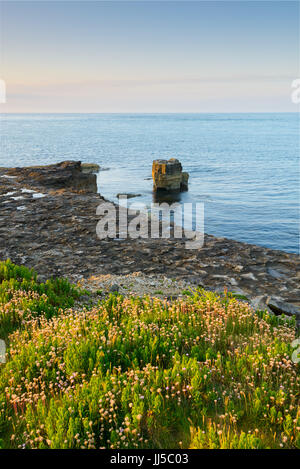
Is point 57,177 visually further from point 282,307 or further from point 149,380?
point 149,380

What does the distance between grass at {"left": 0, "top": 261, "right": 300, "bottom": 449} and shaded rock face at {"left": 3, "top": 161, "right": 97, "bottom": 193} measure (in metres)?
13.5

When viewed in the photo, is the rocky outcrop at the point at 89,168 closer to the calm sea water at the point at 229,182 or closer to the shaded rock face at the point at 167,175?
the calm sea water at the point at 229,182

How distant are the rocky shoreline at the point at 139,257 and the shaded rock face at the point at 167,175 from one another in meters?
39.9

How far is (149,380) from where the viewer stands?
4.42m

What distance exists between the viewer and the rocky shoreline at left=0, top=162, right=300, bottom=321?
8875 mm

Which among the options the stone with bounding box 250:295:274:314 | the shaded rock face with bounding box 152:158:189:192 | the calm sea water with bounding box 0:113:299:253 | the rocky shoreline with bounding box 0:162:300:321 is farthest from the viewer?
the shaded rock face with bounding box 152:158:189:192

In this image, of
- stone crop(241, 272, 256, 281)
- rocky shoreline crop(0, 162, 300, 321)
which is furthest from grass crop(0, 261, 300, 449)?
stone crop(241, 272, 256, 281)

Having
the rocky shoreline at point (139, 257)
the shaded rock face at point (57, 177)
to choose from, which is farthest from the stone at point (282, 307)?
the shaded rock face at point (57, 177)

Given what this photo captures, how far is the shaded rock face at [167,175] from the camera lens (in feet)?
175

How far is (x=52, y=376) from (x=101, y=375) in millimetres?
748

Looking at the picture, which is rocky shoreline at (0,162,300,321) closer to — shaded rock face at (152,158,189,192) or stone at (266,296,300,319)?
stone at (266,296,300,319)

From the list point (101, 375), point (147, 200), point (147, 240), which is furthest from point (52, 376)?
point (147, 200)

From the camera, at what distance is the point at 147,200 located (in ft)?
168


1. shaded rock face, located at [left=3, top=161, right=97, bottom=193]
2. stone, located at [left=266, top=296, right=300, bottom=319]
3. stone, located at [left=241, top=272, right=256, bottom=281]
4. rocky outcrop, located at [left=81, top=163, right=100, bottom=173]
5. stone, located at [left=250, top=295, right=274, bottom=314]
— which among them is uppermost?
rocky outcrop, located at [left=81, top=163, right=100, bottom=173]
